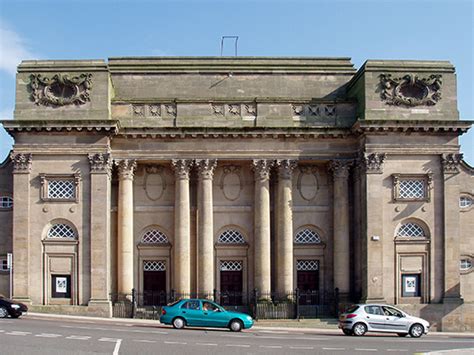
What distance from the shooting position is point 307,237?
44.1m

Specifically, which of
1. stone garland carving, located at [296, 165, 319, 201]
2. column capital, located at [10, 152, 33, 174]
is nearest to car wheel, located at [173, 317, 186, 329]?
column capital, located at [10, 152, 33, 174]

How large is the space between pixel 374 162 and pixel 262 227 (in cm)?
700

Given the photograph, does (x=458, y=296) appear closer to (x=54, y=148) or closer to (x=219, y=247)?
(x=219, y=247)

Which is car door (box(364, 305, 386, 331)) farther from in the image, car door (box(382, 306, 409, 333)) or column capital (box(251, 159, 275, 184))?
column capital (box(251, 159, 275, 184))

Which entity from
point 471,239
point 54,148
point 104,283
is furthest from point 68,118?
point 471,239

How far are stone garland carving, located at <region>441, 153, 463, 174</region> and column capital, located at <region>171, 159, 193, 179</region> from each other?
1359cm

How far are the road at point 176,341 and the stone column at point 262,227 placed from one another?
25.9 feet

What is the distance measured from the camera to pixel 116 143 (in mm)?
42375

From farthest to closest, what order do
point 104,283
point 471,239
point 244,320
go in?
point 471,239, point 104,283, point 244,320


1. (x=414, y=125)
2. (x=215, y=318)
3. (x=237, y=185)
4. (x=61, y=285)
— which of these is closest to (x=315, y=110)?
(x=414, y=125)

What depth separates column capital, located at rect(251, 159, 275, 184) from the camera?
140 ft

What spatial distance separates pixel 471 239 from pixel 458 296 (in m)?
3.99

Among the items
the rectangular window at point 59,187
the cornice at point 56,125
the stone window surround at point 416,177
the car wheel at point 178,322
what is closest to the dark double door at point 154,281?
the rectangular window at point 59,187

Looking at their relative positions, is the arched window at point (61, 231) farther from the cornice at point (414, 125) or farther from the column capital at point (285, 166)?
the cornice at point (414, 125)
